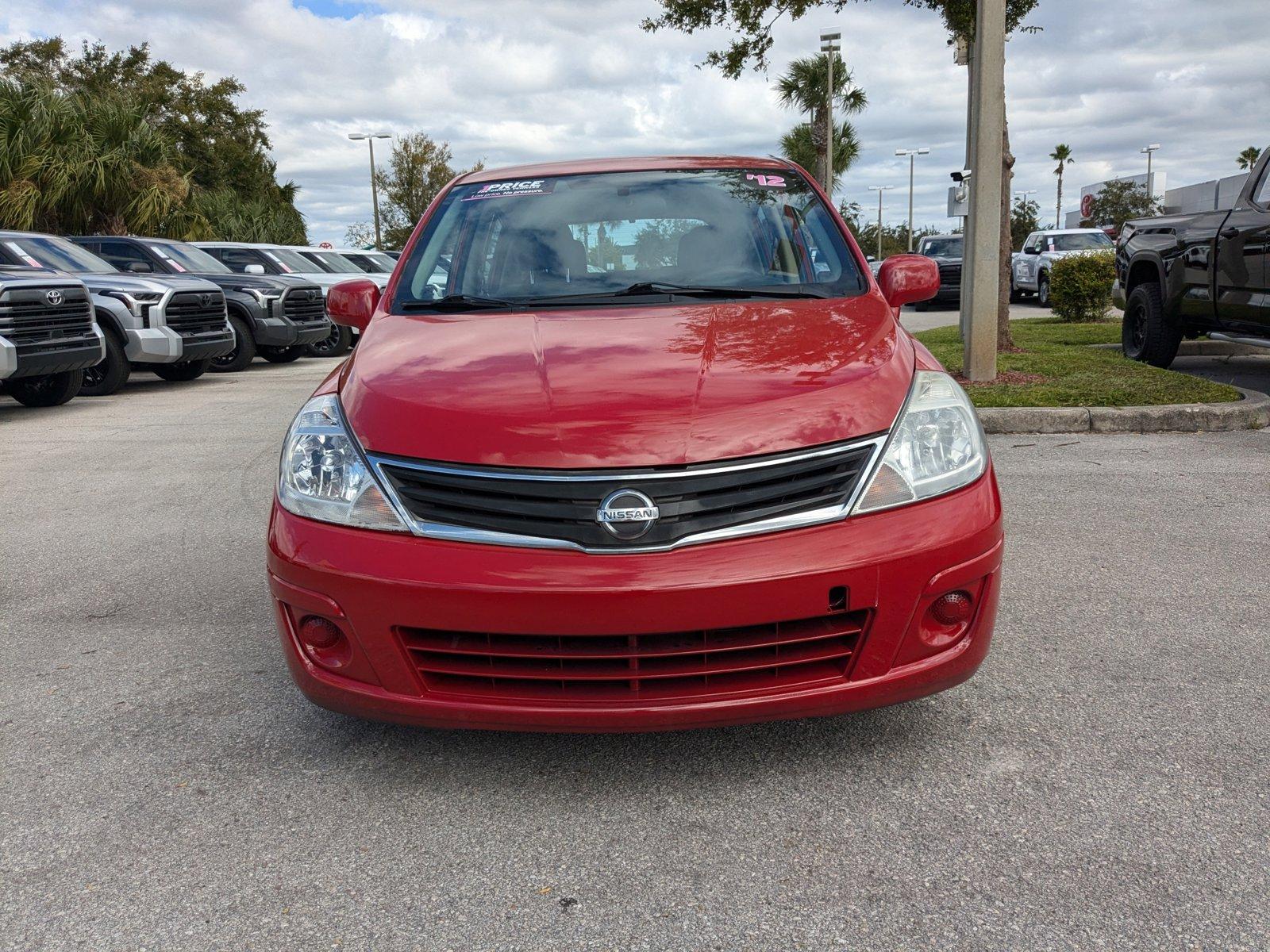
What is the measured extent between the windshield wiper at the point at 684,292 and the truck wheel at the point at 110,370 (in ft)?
31.9

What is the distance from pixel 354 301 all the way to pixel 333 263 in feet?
51.8

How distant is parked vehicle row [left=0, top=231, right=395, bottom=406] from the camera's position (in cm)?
1001

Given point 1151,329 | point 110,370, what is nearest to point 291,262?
point 110,370

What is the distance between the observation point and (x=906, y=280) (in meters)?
3.93

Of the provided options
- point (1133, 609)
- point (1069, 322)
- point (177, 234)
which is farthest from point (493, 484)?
point (177, 234)

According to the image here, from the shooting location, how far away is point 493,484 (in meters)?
2.58

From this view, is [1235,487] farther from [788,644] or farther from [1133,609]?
[788,644]

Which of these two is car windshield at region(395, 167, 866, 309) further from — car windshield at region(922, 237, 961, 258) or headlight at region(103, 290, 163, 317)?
car windshield at region(922, 237, 961, 258)

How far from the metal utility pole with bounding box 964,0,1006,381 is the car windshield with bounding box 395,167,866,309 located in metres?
4.90

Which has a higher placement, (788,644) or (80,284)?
(80,284)

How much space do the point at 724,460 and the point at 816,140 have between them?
30.4m

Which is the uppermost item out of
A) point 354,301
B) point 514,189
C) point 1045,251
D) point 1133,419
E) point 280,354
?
point 1045,251

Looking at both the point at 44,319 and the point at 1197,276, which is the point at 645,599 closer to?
the point at 1197,276

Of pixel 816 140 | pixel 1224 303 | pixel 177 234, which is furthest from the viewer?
pixel 816 140
